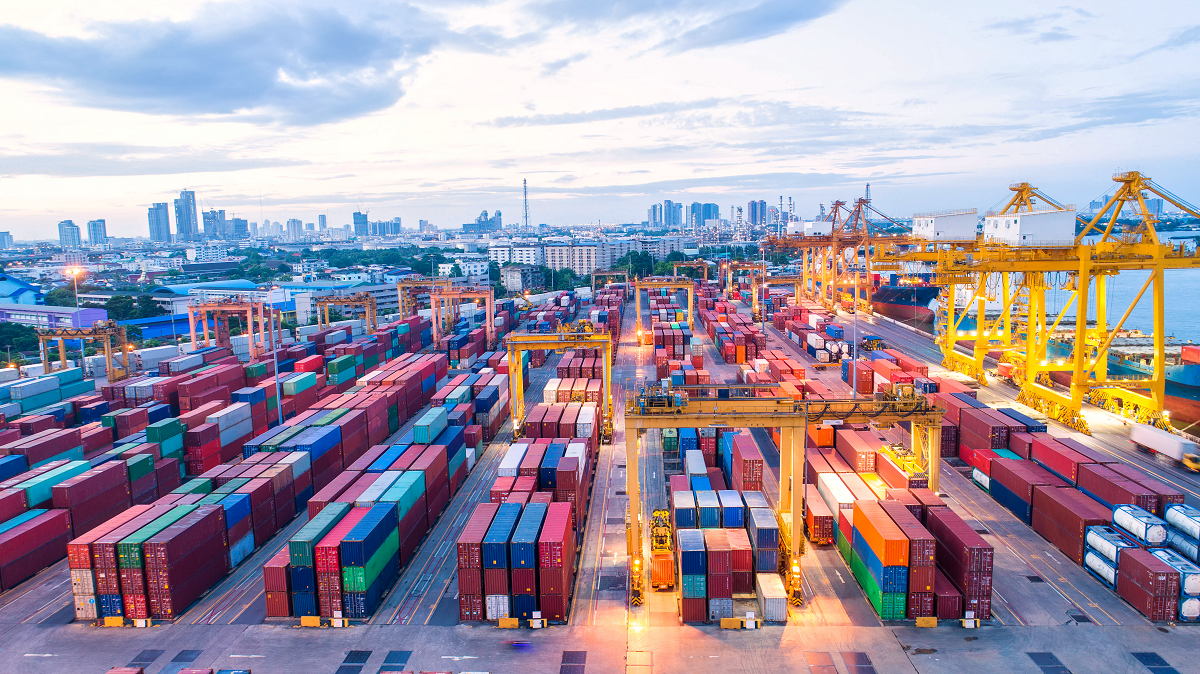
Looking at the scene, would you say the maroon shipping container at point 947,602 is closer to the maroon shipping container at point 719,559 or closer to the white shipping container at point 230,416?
the maroon shipping container at point 719,559

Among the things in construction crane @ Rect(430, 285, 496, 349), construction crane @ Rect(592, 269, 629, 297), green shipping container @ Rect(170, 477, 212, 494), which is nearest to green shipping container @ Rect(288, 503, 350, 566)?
green shipping container @ Rect(170, 477, 212, 494)

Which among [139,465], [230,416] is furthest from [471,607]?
[230,416]

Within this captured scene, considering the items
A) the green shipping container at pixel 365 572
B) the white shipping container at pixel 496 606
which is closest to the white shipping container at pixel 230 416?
the green shipping container at pixel 365 572

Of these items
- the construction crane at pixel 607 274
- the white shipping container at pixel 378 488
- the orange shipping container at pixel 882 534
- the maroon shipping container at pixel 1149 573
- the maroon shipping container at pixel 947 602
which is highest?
the construction crane at pixel 607 274

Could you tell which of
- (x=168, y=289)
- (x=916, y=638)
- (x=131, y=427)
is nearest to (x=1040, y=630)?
(x=916, y=638)

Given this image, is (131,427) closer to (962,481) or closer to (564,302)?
(962,481)

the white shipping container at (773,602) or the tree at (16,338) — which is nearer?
the white shipping container at (773,602)

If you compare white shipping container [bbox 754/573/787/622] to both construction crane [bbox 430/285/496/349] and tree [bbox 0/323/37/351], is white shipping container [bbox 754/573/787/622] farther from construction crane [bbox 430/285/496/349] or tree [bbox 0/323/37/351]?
tree [bbox 0/323/37/351]

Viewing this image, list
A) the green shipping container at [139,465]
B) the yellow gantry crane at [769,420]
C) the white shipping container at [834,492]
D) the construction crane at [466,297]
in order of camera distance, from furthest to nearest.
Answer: the construction crane at [466,297], the green shipping container at [139,465], the white shipping container at [834,492], the yellow gantry crane at [769,420]
